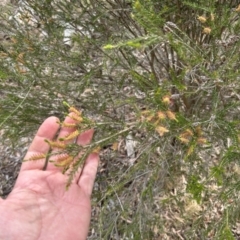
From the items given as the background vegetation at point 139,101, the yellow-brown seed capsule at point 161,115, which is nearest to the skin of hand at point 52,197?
the background vegetation at point 139,101

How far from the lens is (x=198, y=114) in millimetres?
2752

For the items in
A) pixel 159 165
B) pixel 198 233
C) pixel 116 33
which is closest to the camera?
pixel 159 165

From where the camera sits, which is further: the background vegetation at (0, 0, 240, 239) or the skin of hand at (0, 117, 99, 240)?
the skin of hand at (0, 117, 99, 240)

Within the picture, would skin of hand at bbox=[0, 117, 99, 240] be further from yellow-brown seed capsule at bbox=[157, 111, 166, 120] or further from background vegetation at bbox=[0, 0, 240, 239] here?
yellow-brown seed capsule at bbox=[157, 111, 166, 120]

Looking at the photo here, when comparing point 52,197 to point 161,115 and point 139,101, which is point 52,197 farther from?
point 161,115

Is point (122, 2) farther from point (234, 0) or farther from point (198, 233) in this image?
point (198, 233)

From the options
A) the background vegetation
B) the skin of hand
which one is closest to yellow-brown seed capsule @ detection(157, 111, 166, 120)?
the background vegetation

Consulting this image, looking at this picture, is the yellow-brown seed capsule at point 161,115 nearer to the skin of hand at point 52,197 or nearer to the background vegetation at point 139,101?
the background vegetation at point 139,101

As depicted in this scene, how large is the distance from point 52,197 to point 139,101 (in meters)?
0.88

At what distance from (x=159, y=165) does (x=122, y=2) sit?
44.8 inches

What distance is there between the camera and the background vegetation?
2.12 m

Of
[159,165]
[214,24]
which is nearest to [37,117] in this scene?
[159,165]

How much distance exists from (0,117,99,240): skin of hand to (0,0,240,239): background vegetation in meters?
0.16

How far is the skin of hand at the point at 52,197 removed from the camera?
2.37m
